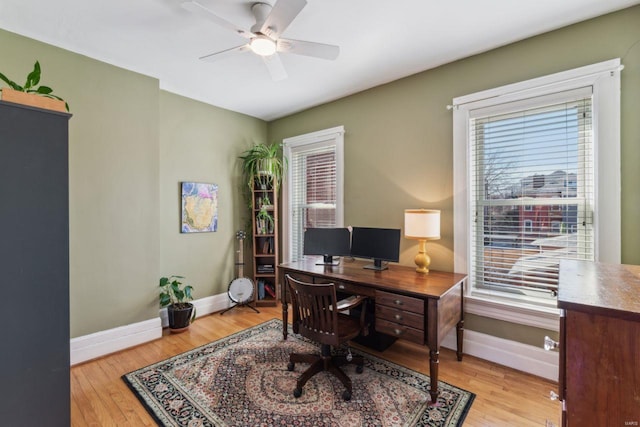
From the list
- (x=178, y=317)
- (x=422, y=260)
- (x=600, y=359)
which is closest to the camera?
(x=600, y=359)

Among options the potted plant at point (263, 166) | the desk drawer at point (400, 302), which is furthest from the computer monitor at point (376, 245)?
the potted plant at point (263, 166)

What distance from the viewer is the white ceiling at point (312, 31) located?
190 cm

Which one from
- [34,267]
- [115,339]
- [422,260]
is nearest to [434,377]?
[422,260]

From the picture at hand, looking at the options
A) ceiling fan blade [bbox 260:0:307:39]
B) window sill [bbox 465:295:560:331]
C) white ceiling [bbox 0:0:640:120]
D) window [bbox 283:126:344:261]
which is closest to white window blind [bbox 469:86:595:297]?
window sill [bbox 465:295:560:331]

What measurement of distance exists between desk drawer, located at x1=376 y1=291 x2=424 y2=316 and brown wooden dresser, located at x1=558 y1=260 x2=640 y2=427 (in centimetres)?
118

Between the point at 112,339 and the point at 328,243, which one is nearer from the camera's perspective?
the point at 112,339

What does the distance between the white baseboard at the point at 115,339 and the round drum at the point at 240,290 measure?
0.80m

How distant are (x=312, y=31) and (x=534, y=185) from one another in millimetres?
2146

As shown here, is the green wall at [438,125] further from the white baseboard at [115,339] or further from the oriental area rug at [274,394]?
the white baseboard at [115,339]

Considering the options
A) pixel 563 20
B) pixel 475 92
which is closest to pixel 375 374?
pixel 475 92

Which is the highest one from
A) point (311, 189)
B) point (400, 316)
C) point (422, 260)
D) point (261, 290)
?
point (311, 189)

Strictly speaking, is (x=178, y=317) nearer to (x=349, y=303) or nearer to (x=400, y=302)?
(x=349, y=303)

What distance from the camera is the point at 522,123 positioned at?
230 cm

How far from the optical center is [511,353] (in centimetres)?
230
